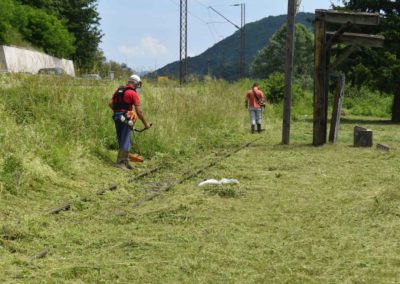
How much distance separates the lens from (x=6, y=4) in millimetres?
41594

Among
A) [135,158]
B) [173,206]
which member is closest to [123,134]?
[135,158]

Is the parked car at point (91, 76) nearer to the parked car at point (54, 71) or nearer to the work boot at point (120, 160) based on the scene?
the parked car at point (54, 71)

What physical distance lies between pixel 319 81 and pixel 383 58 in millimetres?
10607

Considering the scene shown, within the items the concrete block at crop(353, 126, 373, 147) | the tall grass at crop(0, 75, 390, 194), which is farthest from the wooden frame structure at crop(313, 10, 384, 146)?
the tall grass at crop(0, 75, 390, 194)

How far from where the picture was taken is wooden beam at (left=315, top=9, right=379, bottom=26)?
14.8m

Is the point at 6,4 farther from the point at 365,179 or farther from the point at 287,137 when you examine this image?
the point at 365,179

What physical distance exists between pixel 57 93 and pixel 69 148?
2233 millimetres

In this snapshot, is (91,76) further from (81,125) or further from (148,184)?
(148,184)

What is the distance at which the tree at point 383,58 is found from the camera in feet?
81.3

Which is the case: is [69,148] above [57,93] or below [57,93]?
below

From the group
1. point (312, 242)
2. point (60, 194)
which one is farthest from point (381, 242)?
point (60, 194)

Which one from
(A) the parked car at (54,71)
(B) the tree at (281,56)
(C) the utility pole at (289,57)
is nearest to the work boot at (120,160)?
(A) the parked car at (54,71)

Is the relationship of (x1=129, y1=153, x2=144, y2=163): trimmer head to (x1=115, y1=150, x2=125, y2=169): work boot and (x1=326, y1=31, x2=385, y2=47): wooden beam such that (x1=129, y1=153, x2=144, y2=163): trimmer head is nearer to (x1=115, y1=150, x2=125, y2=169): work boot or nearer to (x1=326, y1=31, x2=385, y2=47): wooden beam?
(x1=115, y1=150, x2=125, y2=169): work boot

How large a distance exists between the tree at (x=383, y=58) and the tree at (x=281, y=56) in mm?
52486
